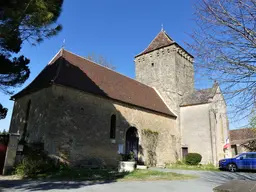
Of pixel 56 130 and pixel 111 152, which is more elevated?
pixel 56 130

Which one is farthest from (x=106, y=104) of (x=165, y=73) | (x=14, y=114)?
(x=165, y=73)

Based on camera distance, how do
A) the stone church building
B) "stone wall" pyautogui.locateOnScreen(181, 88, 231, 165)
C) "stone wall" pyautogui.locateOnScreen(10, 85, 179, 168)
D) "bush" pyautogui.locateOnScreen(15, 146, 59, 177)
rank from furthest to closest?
"stone wall" pyautogui.locateOnScreen(181, 88, 231, 165) → the stone church building → "stone wall" pyautogui.locateOnScreen(10, 85, 179, 168) → "bush" pyautogui.locateOnScreen(15, 146, 59, 177)

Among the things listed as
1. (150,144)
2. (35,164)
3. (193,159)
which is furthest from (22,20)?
(193,159)

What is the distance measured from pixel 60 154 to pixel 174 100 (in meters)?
14.2

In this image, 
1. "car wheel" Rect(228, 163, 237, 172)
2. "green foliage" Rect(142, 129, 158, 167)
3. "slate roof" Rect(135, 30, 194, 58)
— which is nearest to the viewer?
"car wheel" Rect(228, 163, 237, 172)

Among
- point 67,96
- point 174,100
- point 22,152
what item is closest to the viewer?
point 22,152

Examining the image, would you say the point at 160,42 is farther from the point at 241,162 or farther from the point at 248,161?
the point at 248,161

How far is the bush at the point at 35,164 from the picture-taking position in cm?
1046

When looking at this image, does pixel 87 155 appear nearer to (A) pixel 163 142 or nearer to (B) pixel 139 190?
(B) pixel 139 190

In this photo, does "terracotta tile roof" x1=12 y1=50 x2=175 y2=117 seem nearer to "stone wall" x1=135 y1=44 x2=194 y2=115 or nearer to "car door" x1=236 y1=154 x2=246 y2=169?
"stone wall" x1=135 y1=44 x2=194 y2=115

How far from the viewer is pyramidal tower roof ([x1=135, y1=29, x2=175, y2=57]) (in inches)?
1027

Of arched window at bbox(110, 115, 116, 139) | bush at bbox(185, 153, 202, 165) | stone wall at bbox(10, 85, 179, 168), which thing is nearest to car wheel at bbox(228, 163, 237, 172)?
bush at bbox(185, 153, 202, 165)

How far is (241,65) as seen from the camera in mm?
4629

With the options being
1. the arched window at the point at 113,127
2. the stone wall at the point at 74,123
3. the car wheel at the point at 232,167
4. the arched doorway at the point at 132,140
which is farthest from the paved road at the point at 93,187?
the arched doorway at the point at 132,140
